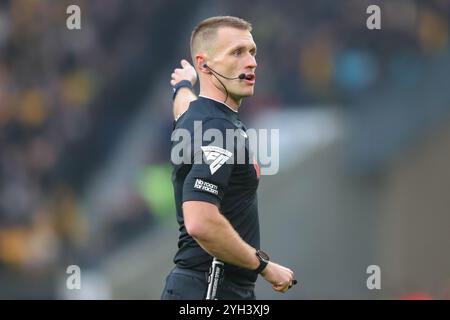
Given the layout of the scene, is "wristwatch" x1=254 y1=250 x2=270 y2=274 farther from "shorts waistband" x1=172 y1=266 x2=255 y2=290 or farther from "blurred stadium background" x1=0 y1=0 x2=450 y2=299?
"blurred stadium background" x1=0 y1=0 x2=450 y2=299

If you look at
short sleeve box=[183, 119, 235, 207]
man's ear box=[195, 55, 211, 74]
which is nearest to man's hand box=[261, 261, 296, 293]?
short sleeve box=[183, 119, 235, 207]

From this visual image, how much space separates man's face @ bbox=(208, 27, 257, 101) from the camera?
5910mm

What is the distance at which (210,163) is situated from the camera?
5.54 meters

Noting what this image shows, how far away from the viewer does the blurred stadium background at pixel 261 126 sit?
13.0m

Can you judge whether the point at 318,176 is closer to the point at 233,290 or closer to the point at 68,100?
the point at 68,100

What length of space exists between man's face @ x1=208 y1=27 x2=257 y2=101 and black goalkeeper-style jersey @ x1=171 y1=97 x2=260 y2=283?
133 mm

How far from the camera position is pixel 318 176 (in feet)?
43.3
